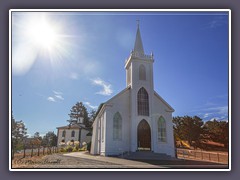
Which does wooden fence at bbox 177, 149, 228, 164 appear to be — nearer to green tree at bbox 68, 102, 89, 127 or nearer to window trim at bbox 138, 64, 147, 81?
green tree at bbox 68, 102, 89, 127

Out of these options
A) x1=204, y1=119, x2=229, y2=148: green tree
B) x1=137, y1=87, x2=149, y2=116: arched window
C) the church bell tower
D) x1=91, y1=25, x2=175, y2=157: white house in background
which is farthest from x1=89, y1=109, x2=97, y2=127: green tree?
x1=204, y1=119, x2=229, y2=148: green tree

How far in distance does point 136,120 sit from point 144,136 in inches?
26.1

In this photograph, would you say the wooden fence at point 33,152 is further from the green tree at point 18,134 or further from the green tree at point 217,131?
the green tree at point 217,131

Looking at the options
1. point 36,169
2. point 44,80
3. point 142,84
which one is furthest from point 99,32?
point 142,84

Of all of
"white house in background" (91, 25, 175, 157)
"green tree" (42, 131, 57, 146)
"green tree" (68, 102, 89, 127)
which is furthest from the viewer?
"white house in background" (91, 25, 175, 157)

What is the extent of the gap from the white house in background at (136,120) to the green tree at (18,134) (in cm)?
319

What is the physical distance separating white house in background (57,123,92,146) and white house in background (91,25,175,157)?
3.57ft

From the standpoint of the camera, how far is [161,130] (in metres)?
8.68

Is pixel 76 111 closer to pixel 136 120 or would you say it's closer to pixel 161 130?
pixel 136 120

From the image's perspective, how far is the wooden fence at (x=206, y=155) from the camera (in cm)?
514

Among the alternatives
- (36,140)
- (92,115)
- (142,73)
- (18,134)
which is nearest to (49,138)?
(36,140)

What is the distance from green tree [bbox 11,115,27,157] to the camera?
16.3ft

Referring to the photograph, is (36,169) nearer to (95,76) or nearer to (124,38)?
(95,76)
